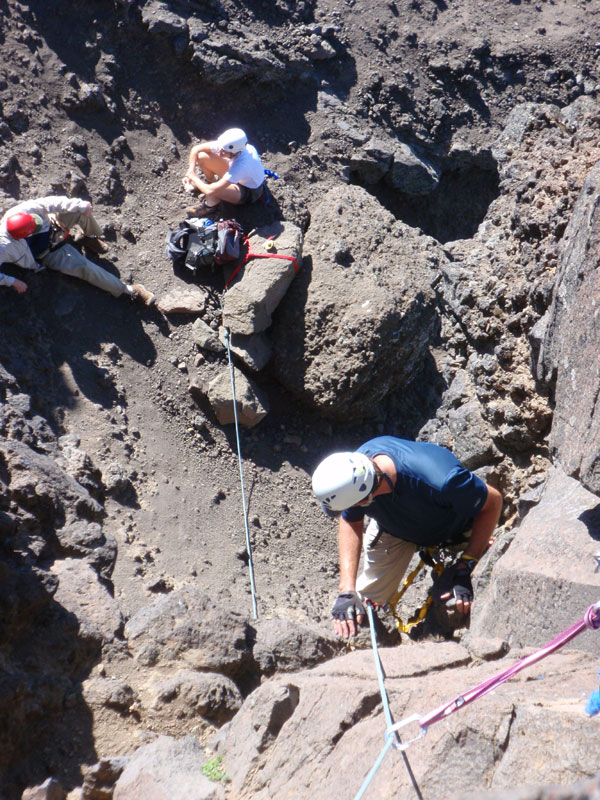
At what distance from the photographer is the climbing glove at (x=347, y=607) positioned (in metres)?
4.21

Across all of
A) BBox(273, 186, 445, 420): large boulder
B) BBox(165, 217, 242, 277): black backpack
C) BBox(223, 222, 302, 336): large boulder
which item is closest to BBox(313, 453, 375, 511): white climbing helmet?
BBox(273, 186, 445, 420): large boulder

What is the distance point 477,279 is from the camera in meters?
6.89

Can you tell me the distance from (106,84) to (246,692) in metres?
7.88

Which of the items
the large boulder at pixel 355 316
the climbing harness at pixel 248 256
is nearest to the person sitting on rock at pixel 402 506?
the large boulder at pixel 355 316

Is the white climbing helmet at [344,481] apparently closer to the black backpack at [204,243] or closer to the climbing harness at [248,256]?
the climbing harness at [248,256]

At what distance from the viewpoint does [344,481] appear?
4.11 meters

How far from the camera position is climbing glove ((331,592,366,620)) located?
4211mm

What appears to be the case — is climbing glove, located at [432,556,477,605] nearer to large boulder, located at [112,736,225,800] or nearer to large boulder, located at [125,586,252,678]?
large boulder, located at [125,586,252,678]

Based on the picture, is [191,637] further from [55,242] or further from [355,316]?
[55,242]

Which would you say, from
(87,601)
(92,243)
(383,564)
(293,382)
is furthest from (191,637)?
(92,243)

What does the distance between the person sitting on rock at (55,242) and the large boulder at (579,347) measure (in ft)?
16.4

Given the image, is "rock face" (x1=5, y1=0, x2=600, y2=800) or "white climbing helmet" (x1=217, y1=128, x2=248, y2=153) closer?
"rock face" (x1=5, y1=0, x2=600, y2=800)

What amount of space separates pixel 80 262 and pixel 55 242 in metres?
0.35

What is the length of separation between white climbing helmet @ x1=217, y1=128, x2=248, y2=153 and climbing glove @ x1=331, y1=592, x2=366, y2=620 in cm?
574
